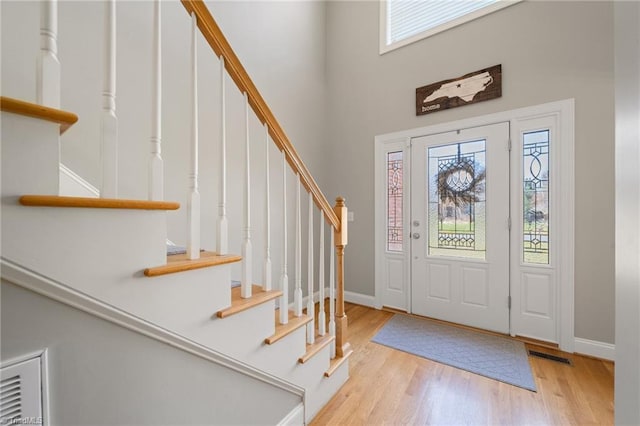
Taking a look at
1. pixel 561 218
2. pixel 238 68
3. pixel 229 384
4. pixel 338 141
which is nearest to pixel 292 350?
pixel 229 384

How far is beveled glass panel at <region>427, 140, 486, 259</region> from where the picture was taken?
2.62 meters

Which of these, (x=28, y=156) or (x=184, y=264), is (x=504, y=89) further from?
(x=28, y=156)

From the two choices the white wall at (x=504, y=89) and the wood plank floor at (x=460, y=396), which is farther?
the white wall at (x=504, y=89)

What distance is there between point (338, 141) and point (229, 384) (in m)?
3.11

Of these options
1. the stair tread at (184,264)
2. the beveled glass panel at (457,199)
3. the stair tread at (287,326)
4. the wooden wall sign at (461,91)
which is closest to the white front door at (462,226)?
the beveled glass panel at (457,199)

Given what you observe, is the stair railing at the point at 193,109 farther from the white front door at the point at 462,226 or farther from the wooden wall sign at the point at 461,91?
the wooden wall sign at the point at 461,91

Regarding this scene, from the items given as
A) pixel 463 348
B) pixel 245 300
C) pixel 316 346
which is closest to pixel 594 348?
pixel 463 348

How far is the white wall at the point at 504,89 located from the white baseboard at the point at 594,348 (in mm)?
57

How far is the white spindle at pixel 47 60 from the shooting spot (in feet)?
1.94

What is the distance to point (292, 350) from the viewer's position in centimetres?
135

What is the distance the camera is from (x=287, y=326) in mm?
1342

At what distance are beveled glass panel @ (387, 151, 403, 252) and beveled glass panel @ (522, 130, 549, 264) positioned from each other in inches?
46.9

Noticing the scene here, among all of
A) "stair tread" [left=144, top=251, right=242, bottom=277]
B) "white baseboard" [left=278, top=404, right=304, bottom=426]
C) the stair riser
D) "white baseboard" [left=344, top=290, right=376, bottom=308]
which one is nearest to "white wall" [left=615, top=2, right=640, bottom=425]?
"stair tread" [left=144, top=251, right=242, bottom=277]

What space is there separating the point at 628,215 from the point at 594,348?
2.63m
